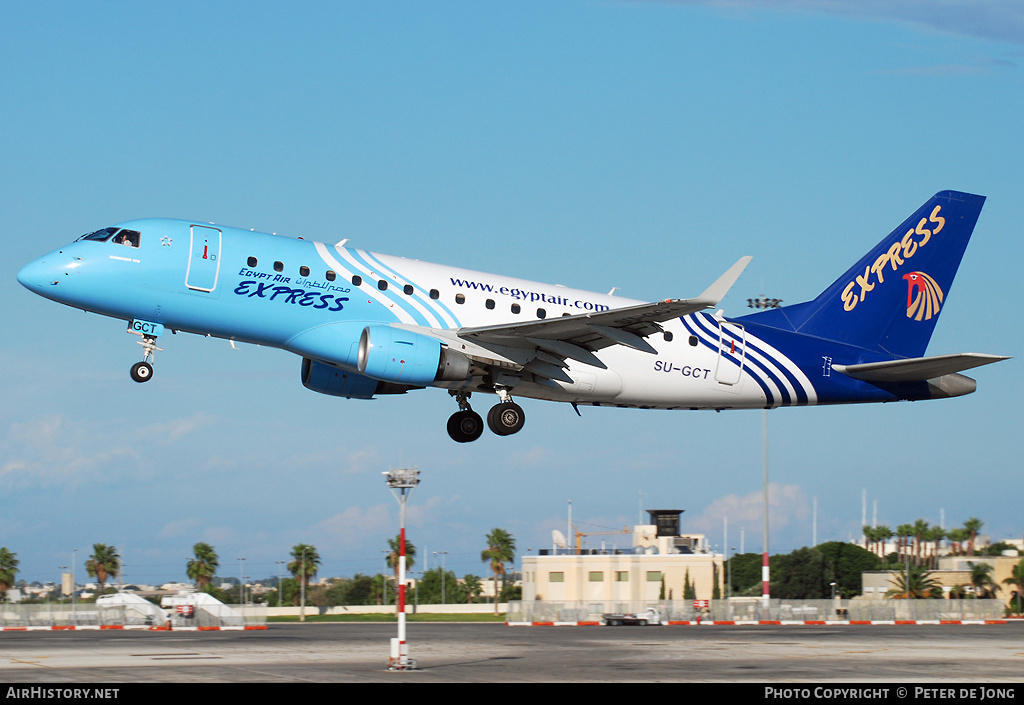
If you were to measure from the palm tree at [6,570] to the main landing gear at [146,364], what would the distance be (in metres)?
91.4

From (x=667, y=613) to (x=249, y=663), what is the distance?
3340cm

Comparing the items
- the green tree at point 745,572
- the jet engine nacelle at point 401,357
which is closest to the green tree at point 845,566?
the green tree at point 745,572

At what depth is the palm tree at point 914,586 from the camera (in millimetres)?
103312

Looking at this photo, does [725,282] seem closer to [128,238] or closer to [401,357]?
[401,357]

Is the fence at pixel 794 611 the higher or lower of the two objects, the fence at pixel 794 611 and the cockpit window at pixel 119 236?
the lower

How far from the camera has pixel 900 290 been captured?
4031 cm

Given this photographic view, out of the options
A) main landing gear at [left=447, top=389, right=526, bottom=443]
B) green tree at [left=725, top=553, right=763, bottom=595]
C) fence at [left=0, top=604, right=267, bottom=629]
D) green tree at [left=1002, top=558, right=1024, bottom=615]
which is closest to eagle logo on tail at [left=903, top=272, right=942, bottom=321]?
main landing gear at [left=447, top=389, right=526, bottom=443]

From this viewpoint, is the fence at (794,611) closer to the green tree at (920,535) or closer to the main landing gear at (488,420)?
the main landing gear at (488,420)

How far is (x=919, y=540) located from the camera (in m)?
155

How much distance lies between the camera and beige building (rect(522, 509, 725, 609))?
3610 inches

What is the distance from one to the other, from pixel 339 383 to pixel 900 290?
1916cm
